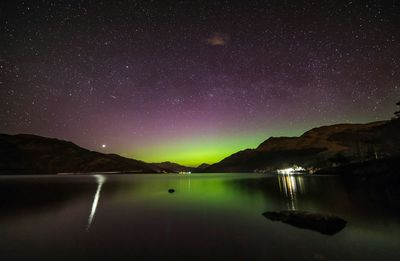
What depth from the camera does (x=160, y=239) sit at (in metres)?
18.0

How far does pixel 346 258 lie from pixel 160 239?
13.0 m

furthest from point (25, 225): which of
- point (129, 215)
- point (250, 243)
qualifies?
point (250, 243)

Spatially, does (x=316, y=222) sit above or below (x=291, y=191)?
below

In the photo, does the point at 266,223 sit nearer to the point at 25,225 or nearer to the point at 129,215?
the point at 129,215

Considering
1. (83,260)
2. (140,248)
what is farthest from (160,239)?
(83,260)

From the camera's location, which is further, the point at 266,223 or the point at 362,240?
the point at 266,223

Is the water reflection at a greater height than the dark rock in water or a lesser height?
greater

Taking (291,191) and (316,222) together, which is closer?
(316,222)

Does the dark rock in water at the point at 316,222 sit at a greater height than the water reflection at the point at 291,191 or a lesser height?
lesser

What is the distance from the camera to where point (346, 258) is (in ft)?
42.9

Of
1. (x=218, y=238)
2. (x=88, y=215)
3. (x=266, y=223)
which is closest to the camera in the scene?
(x=218, y=238)

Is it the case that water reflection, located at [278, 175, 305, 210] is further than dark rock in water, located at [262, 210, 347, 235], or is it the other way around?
water reflection, located at [278, 175, 305, 210]

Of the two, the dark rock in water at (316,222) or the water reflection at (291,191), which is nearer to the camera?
the dark rock in water at (316,222)

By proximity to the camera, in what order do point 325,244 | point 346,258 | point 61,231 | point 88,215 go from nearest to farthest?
point 346,258 < point 325,244 < point 61,231 < point 88,215
